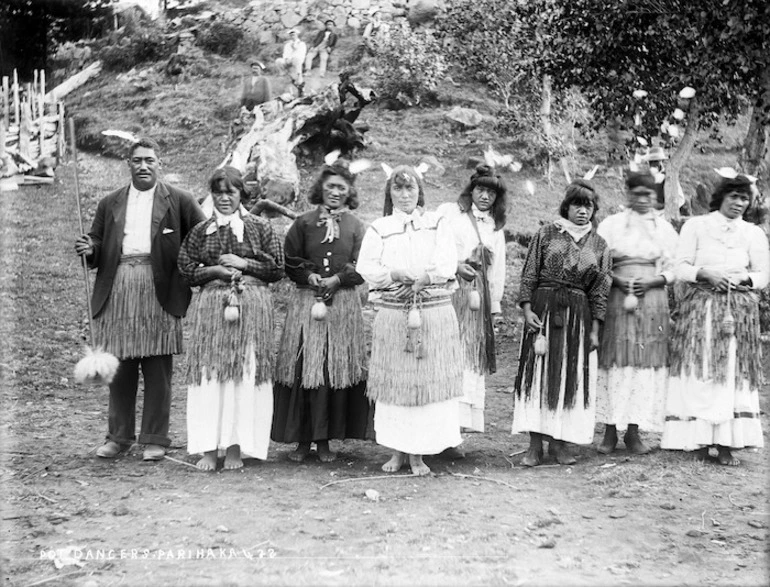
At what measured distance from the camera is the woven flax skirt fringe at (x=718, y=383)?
520cm

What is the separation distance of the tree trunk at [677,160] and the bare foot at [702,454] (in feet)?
14.0

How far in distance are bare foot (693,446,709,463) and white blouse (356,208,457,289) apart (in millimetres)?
1955

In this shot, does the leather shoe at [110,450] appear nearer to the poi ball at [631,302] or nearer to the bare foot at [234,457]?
the bare foot at [234,457]

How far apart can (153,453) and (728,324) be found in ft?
12.2

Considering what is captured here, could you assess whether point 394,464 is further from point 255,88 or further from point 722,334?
point 255,88

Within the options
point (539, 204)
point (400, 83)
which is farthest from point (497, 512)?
point (400, 83)

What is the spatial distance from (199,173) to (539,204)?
4771 mm

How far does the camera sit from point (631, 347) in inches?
213

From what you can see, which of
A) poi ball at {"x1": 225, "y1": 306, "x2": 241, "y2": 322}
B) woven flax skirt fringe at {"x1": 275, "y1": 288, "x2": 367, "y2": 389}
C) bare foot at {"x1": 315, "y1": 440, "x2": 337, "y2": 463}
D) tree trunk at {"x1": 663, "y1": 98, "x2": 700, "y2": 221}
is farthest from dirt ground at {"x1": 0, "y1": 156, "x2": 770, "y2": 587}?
tree trunk at {"x1": 663, "y1": 98, "x2": 700, "y2": 221}

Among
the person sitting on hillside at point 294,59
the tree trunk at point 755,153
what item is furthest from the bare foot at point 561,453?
the person sitting on hillside at point 294,59

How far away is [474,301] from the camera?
224 inches

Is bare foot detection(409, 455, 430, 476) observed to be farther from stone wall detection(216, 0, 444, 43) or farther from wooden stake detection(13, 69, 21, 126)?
stone wall detection(216, 0, 444, 43)

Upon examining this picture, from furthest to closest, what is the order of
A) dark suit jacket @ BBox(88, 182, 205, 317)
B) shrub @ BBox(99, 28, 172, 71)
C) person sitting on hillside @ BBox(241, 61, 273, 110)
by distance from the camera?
person sitting on hillside @ BBox(241, 61, 273, 110)
shrub @ BBox(99, 28, 172, 71)
dark suit jacket @ BBox(88, 182, 205, 317)

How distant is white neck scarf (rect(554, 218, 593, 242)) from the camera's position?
529 cm
